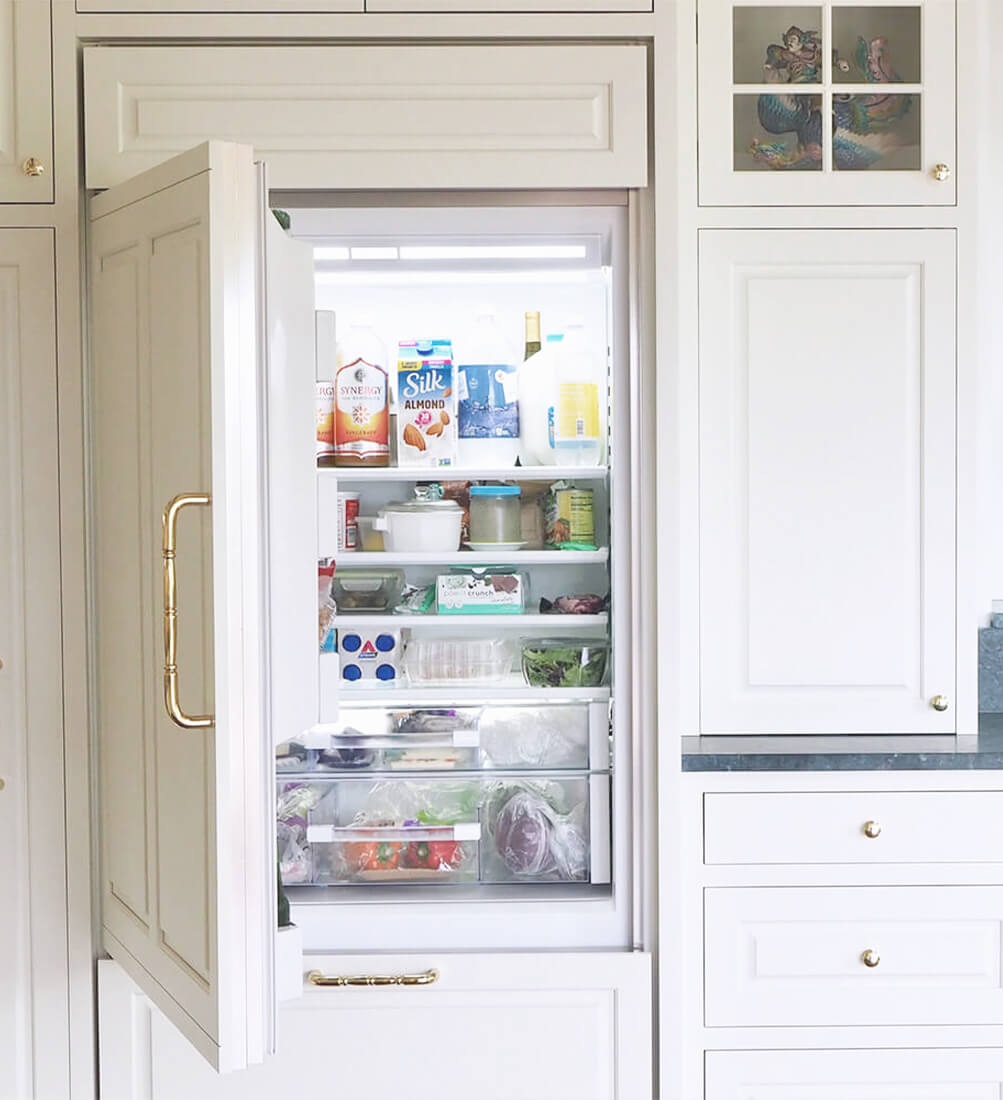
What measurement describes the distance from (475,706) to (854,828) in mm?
669

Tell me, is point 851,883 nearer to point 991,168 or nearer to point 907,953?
point 907,953

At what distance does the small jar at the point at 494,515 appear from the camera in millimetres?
1950

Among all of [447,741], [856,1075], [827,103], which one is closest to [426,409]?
[447,741]

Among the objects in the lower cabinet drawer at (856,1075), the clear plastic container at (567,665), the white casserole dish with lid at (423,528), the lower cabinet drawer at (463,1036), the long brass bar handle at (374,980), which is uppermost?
the white casserole dish with lid at (423,528)

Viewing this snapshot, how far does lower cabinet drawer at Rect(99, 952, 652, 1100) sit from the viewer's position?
5.64 feet

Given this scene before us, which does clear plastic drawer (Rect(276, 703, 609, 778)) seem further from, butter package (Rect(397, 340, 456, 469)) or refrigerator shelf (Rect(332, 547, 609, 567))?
butter package (Rect(397, 340, 456, 469))

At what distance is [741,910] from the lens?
1786 millimetres

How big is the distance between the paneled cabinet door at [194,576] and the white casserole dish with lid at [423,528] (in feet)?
1.31

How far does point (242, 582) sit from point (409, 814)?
0.82 meters

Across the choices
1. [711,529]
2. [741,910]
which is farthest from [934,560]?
A: [741,910]

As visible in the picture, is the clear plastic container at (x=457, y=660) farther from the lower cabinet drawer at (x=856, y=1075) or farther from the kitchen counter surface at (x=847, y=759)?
the lower cabinet drawer at (x=856, y=1075)

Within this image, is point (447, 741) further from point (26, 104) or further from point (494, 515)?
point (26, 104)

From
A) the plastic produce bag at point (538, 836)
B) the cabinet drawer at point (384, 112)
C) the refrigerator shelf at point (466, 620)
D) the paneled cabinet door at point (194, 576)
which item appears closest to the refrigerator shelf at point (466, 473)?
the refrigerator shelf at point (466, 620)

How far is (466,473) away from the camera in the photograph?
187cm
